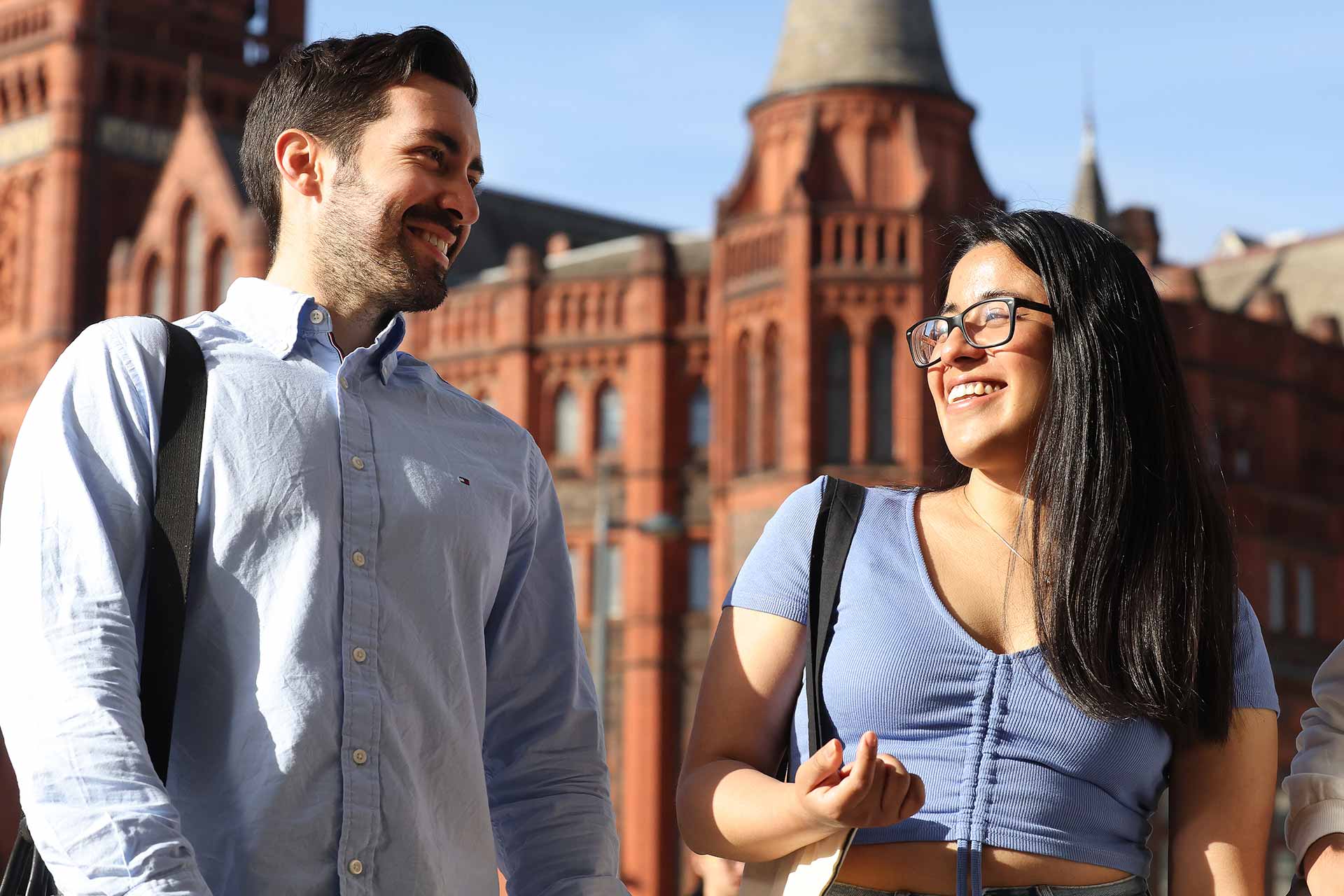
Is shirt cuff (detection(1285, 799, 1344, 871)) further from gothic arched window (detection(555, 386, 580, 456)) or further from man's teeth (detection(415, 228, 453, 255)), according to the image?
gothic arched window (detection(555, 386, 580, 456))

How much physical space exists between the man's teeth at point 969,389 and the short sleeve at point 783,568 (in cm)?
31

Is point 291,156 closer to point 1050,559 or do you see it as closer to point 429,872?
point 429,872

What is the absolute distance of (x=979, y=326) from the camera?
3.39 meters

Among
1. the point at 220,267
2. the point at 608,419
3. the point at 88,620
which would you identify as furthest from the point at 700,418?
the point at 88,620

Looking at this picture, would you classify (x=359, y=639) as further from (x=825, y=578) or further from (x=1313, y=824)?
(x=1313, y=824)

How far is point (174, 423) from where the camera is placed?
3.09 m

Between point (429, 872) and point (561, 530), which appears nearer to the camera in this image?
point (429, 872)

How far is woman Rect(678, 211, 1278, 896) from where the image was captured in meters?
3.13

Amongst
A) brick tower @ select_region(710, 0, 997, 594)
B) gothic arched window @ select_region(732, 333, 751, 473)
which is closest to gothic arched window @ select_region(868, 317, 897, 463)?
brick tower @ select_region(710, 0, 997, 594)

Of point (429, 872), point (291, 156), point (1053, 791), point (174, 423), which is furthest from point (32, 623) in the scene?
point (1053, 791)

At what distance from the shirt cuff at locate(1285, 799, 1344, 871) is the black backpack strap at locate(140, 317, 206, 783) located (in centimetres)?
193

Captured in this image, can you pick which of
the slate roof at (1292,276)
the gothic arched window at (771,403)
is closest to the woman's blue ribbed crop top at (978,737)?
the gothic arched window at (771,403)

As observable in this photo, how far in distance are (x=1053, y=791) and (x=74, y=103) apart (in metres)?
41.1

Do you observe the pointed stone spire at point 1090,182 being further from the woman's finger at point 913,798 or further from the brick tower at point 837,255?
the woman's finger at point 913,798
